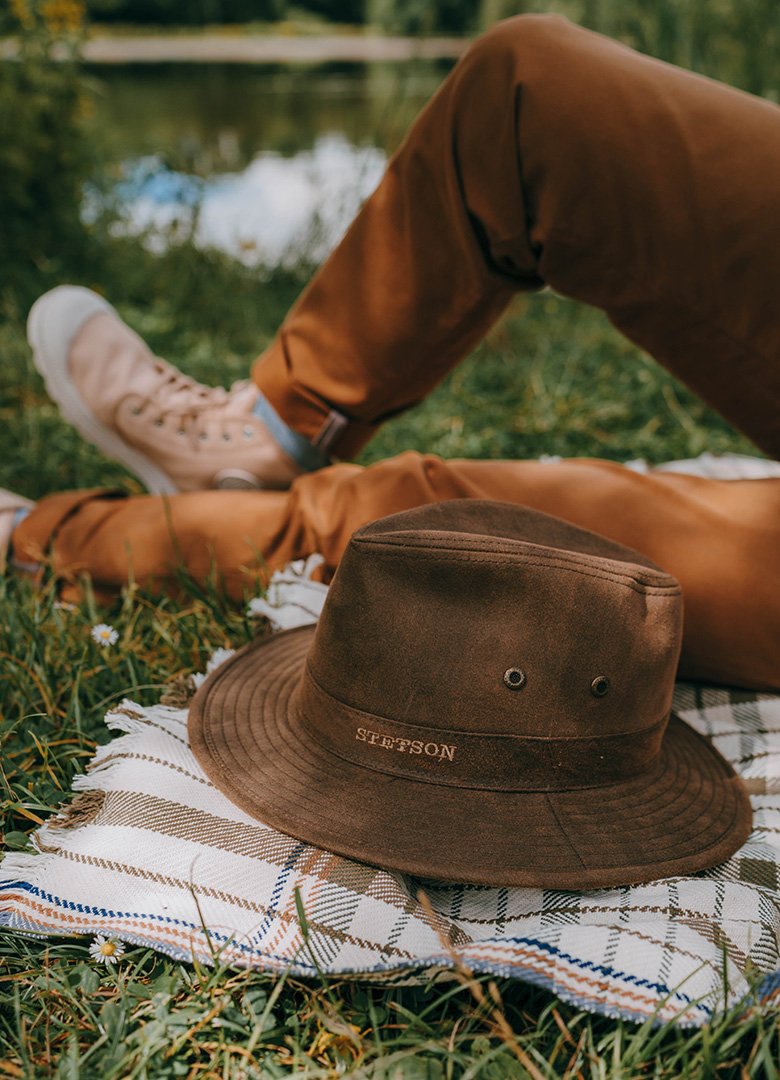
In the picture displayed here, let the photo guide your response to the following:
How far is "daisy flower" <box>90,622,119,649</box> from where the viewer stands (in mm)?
1491

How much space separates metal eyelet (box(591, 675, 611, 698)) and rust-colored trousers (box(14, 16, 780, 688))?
410 millimetres

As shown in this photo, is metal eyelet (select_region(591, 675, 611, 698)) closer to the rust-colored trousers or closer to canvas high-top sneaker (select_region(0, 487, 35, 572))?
the rust-colored trousers

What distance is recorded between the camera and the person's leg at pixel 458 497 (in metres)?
1.40

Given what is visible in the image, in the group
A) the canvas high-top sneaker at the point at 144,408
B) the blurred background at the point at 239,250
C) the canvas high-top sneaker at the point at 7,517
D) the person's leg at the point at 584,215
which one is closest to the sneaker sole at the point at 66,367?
the canvas high-top sneaker at the point at 144,408

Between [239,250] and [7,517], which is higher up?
[239,250]

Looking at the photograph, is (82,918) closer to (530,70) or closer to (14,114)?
(530,70)

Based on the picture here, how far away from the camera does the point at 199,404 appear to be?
186 cm

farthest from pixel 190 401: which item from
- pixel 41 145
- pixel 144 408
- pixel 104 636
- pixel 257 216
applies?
pixel 257 216

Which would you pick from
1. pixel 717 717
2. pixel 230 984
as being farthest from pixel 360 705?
pixel 717 717

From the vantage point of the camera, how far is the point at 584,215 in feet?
4.63

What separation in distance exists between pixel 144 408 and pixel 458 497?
71 cm

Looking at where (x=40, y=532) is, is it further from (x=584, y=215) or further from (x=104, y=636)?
(x=584, y=215)

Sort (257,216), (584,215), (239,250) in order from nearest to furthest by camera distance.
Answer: (584,215), (239,250), (257,216)

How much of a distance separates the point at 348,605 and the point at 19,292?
109 inches
